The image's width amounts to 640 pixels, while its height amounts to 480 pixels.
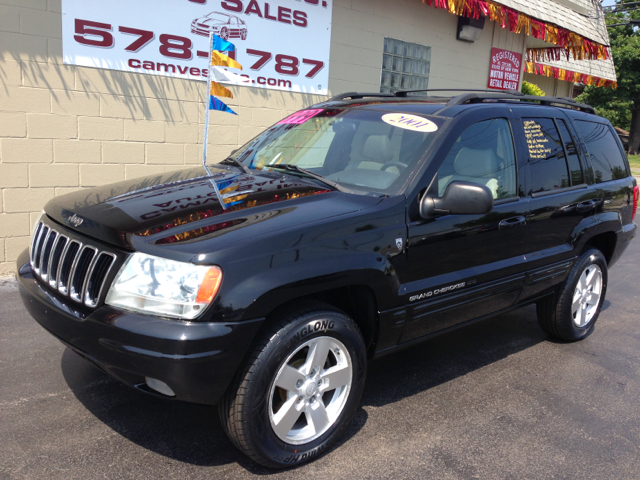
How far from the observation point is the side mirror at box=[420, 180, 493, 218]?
303cm

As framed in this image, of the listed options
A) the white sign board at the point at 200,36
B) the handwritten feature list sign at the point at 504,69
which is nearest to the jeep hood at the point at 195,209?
the white sign board at the point at 200,36

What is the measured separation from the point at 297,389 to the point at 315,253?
665mm

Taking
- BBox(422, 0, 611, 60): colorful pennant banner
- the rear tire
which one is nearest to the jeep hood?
the rear tire

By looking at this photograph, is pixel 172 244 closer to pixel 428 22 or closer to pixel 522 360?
pixel 522 360

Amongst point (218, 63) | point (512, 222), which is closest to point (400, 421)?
point (512, 222)

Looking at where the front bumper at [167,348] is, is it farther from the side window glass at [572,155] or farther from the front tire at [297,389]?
the side window glass at [572,155]

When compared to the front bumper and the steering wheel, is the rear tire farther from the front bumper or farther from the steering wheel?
the front bumper

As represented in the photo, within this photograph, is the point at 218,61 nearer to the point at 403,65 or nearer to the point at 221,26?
the point at 221,26

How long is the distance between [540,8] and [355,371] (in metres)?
9.33

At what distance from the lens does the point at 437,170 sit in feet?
10.7

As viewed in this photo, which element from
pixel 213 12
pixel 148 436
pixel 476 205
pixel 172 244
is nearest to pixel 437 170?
pixel 476 205

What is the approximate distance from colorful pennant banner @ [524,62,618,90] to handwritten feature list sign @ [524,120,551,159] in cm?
1135

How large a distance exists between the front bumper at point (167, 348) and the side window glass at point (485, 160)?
62.7 inches

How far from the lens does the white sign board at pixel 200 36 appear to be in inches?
232
